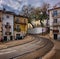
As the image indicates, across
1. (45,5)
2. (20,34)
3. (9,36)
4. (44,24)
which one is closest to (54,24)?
(44,24)

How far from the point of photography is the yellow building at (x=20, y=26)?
6.89m

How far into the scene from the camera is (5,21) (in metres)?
6.94

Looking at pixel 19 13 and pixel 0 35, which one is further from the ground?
pixel 19 13

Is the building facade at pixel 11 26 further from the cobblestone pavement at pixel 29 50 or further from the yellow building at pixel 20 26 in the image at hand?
the cobblestone pavement at pixel 29 50

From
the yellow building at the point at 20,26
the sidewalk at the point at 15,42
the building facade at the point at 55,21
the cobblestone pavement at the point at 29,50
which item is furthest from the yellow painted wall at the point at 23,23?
the building facade at the point at 55,21

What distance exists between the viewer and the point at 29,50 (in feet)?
18.4

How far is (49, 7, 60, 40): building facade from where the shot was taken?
6442 mm

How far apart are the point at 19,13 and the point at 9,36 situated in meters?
1.37

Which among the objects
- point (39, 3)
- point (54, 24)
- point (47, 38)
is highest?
point (39, 3)

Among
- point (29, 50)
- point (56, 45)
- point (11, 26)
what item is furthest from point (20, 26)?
point (56, 45)

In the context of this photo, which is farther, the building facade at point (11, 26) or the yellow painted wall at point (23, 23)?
the yellow painted wall at point (23, 23)

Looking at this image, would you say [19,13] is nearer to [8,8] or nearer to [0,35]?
[8,8]

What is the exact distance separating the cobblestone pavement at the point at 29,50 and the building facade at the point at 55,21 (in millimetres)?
511

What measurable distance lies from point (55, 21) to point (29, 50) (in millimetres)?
2196
